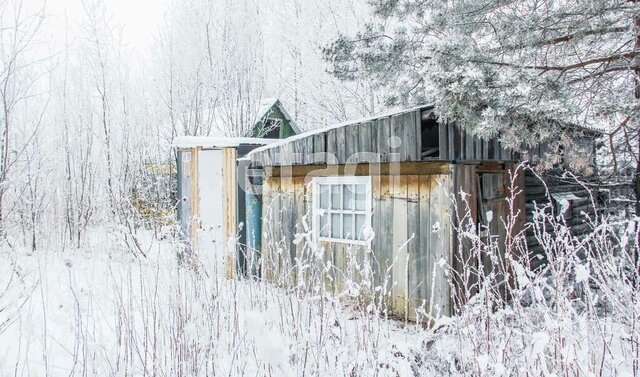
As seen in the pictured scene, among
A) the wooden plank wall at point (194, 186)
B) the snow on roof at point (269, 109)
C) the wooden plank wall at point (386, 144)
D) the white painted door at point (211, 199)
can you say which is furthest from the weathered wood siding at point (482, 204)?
the snow on roof at point (269, 109)

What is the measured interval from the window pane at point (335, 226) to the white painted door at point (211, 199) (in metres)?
2.47

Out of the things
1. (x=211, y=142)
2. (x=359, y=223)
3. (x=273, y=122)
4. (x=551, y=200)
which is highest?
(x=273, y=122)

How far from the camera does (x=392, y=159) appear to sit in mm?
5773

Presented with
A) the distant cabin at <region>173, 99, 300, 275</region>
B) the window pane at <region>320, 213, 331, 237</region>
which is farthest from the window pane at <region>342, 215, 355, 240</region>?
the distant cabin at <region>173, 99, 300, 275</region>

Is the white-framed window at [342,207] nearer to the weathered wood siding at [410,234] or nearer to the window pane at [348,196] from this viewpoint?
the window pane at [348,196]

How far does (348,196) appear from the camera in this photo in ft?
21.6

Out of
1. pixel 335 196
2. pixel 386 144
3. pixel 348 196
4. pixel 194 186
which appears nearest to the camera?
pixel 386 144

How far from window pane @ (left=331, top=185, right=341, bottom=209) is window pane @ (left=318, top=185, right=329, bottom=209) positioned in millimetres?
94

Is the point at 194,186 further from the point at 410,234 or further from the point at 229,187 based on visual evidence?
the point at 410,234

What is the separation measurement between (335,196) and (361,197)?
45 cm

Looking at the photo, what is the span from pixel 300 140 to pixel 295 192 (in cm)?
95

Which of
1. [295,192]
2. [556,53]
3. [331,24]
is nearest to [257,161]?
[295,192]

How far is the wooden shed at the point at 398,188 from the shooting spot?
5.55 meters

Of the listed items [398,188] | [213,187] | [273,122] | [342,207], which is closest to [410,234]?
[398,188]
